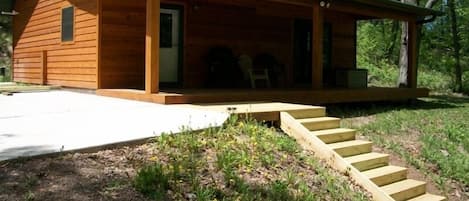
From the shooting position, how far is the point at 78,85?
972cm

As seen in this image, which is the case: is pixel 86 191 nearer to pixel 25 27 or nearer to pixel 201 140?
pixel 201 140

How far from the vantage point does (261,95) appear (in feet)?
26.7

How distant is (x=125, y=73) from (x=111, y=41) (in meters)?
0.63

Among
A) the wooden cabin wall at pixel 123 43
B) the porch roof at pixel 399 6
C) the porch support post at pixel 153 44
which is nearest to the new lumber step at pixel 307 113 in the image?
the porch support post at pixel 153 44

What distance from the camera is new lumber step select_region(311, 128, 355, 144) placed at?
5605mm

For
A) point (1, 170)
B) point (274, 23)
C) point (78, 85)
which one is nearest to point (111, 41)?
point (78, 85)

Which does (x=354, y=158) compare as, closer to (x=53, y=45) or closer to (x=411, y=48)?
(x=411, y=48)

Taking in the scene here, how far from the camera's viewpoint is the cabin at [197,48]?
8.78 meters

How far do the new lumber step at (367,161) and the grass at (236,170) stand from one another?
0.41 m

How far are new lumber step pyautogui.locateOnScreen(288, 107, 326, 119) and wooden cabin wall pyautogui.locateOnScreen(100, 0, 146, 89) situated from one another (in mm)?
3948

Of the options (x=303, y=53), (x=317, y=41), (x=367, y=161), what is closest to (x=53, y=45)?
(x=317, y=41)

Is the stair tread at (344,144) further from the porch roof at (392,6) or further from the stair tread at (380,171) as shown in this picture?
the porch roof at (392,6)

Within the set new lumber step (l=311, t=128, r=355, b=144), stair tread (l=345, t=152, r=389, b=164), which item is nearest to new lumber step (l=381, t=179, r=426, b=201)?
stair tread (l=345, t=152, r=389, b=164)

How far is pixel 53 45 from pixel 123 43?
2.73m
